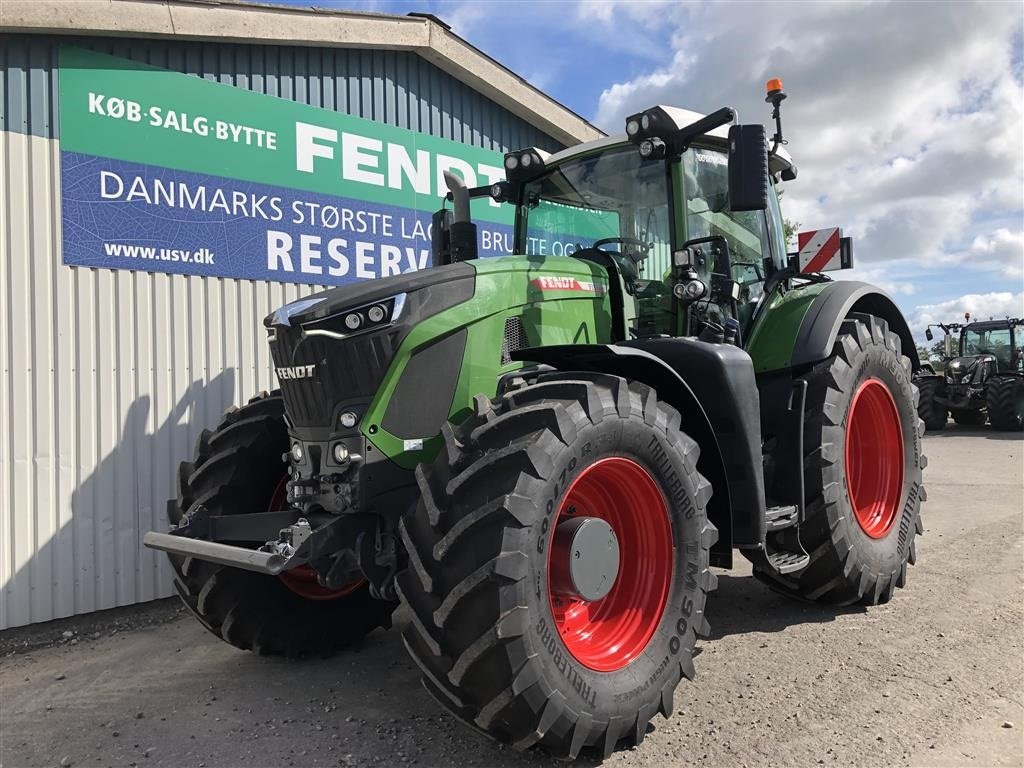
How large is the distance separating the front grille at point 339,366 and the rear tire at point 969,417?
17560 millimetres

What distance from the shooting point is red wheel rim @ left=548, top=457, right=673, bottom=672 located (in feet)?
10.3

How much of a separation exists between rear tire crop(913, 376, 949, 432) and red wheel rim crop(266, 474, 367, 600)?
50.3 ft

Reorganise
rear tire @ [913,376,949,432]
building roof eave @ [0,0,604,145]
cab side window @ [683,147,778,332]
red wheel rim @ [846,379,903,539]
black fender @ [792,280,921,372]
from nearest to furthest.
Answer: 1. cab side window @ [683,147,778,332]
2. black fender @ [792,280,921,372]
3. building roof eave @ [0,0,604,145]
4. red wheel rim @ [846,379,903,539]
5. rear tire @ [913,376,949,432]

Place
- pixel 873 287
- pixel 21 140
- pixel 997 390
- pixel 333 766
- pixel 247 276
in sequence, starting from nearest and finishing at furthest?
1. pixel 333 766
2. pixel 21 140
3. pixel 873 287
4. pixel 247 276
5. pixel 997 390

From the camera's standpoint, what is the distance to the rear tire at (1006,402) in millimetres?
15281

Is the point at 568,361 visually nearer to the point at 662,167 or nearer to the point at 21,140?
the point at 662,167

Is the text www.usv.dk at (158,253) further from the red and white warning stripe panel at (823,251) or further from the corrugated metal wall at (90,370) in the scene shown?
the red and white warning stripe panel at (823,251)

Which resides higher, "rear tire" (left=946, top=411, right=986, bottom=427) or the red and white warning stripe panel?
the red and white warning stripe panel

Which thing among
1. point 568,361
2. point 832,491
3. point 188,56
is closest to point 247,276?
point 188,56

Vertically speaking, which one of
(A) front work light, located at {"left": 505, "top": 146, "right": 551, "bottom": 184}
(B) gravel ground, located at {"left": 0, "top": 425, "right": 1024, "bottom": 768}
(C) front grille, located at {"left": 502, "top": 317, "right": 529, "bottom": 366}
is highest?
(A) front work light, located at {"left": 505, "top": 146, "right": 551, "bottom": 184}

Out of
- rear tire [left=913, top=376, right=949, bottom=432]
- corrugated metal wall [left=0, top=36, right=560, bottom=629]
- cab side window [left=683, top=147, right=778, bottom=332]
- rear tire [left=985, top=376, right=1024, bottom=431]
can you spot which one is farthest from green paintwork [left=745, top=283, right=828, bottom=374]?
rear tire [left=913, top=376, right=949, bottom=432]

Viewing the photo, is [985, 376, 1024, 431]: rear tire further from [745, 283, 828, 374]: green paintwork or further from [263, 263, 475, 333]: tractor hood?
[263, 263, 475, 333]: tractor hood

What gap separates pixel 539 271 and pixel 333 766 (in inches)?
92.3

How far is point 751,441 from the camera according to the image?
3.69 m
